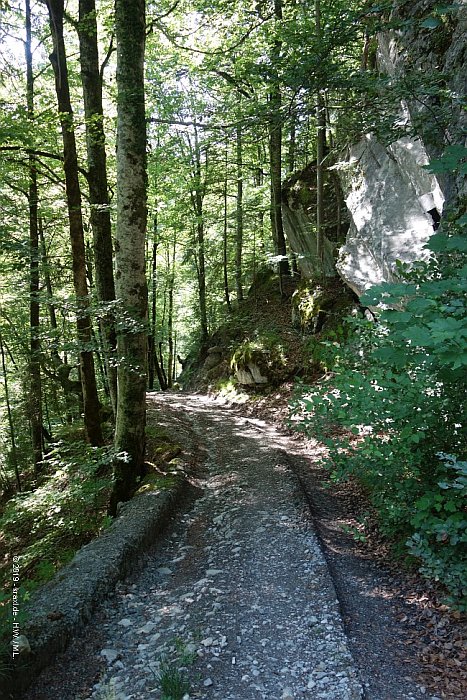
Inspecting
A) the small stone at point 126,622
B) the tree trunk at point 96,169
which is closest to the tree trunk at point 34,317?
the tree trunk at point 96,169

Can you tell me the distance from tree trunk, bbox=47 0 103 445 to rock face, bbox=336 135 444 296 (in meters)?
5.95

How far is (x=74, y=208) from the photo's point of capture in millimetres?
8742

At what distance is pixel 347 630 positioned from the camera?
3.49 meters

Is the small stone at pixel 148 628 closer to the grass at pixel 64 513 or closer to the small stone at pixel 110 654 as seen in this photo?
the small stone at pixel 110 654

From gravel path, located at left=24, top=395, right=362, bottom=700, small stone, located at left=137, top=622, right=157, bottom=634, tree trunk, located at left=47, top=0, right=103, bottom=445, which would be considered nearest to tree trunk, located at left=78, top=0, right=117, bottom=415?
tree trunk, located at left=47, top=0, right=103, bottom=445

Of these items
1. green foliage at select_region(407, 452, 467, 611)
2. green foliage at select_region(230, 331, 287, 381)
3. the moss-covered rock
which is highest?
the moss-covered rock

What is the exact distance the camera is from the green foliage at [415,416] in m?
3.23

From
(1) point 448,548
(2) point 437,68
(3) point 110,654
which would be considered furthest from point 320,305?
(3) point 110,654

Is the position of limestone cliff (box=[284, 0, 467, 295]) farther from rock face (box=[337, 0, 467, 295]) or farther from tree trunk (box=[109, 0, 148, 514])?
tree trunk (box=[109, 0, 148, 514])

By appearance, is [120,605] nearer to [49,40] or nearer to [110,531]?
[110,531]

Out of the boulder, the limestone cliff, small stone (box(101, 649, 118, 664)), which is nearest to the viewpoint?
small stone (box(101, 649, 118, 664))

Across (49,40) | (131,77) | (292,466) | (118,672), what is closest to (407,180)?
(131,77)

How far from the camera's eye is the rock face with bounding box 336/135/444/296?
8.35 metres

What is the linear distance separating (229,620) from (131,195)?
18.9 ft
